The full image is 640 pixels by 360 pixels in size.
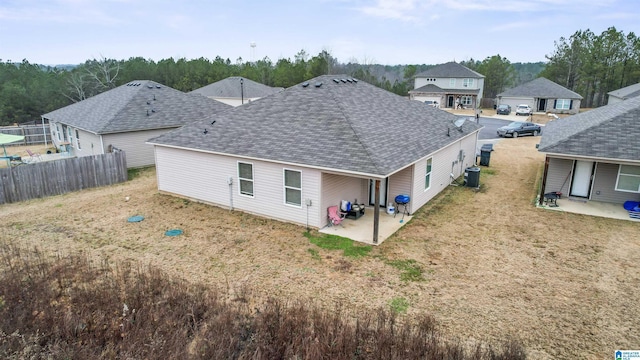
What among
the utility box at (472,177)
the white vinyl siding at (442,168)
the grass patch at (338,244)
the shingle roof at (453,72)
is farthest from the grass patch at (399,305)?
the shingle roof at (453,72)

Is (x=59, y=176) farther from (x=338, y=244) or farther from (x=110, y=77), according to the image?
(x=110, y=77)

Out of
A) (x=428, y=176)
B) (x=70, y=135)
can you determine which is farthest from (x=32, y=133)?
(x=428, y=176)

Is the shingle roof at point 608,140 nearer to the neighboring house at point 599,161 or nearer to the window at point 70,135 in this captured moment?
the neighboring house at point 599,161

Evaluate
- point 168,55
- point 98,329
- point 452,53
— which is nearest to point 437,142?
point 98,329

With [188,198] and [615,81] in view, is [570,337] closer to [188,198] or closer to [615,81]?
[188,198]

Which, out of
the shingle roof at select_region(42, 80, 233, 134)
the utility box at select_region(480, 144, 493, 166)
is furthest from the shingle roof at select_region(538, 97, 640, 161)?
the shingle roof at select_region(42, 80, 233, 134)

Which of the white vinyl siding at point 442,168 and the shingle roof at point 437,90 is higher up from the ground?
the shingle roof at point 437,90
